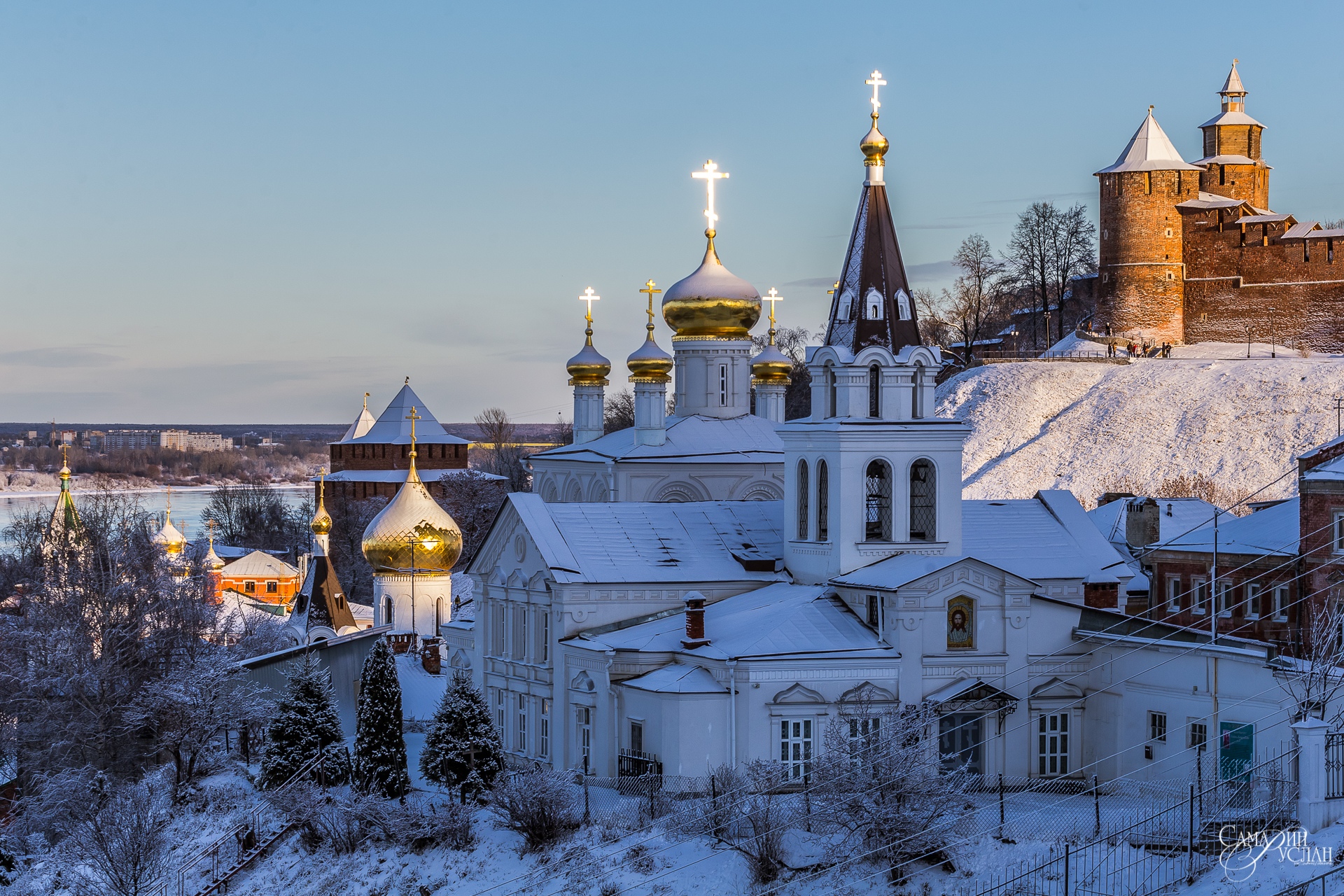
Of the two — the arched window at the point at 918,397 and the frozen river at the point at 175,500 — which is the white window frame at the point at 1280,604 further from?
the frozen river at the point at 175,500

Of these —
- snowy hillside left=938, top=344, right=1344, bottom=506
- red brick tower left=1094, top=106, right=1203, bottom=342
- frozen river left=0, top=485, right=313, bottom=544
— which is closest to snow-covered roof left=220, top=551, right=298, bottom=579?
snowy hillside left=938, top=344, right=1344, bottom=506

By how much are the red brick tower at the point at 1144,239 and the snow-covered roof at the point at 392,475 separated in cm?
2586

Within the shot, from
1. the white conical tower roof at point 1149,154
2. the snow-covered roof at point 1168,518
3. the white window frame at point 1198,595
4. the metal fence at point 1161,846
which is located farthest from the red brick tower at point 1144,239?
the metal fence at point 1161,846

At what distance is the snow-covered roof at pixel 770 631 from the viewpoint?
21625 mm

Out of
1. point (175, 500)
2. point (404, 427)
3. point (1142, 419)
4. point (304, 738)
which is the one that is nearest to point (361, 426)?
point (404, 427)

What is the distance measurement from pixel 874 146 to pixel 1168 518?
14.9m

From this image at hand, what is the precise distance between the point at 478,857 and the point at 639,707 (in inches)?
110

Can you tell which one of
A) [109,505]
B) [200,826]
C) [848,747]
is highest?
[109,505]

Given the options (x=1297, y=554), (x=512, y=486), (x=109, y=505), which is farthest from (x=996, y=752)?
(x=512, y=486)

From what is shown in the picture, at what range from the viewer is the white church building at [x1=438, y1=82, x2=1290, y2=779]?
21.4m

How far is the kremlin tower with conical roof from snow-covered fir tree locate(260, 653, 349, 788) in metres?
11.9

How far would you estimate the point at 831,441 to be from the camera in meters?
23.7

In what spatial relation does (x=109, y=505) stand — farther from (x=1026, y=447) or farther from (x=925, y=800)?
(x=1026, y=447)

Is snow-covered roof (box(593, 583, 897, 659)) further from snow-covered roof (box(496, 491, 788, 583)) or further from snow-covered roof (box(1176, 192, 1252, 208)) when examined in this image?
snow-covered roof (box(1176, 192, 1252, 208))
